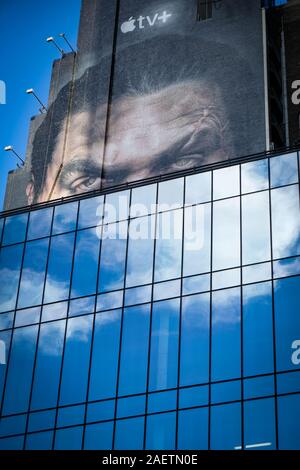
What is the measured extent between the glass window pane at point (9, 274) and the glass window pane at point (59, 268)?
2535 mm

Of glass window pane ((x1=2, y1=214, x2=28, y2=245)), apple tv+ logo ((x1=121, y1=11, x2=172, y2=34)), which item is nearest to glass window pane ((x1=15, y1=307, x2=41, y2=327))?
glass window pane ((x1=2, y1=214, x2=28, y2=245))

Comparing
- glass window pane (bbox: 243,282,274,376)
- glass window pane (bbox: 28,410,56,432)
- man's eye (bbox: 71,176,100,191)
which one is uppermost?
man's eye (bbox: 71,176,100,191)

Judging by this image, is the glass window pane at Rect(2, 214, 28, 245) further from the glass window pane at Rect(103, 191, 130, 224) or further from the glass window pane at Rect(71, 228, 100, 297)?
the glass window pane at Rect(103, 191, 130, 224)

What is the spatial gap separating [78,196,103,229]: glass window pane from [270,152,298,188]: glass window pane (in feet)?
38.3

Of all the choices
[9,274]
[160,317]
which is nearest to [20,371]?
[9,274]

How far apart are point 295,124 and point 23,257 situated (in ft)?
81.8

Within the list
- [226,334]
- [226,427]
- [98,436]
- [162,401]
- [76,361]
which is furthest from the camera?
[76,361]

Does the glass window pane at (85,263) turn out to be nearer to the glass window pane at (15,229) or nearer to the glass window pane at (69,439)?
the glass window pane at (15,229)

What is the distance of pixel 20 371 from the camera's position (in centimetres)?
5669

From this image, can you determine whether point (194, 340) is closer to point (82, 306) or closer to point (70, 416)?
point (70, 416)

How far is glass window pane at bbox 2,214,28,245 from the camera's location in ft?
207

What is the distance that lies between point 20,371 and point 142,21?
3758cm

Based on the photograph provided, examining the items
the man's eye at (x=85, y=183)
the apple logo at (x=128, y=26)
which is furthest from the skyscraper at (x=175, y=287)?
the apple logo at (x=128, y=26)

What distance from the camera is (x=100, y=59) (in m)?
82.9
